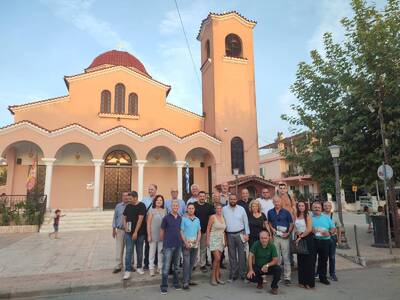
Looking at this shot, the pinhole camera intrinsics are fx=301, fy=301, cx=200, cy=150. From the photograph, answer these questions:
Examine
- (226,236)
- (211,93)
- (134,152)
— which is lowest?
(226,236)

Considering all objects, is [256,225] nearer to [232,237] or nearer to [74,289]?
[232,237]

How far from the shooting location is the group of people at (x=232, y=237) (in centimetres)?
572

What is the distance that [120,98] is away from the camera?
20.2 m

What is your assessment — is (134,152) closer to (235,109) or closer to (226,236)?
(235,109)

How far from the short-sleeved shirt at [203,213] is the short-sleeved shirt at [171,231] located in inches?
26.1

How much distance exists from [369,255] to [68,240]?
10.1m

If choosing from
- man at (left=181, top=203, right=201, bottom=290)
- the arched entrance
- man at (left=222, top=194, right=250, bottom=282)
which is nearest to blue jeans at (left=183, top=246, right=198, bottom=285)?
man at (left=181, top=203, right=201, bottom=290)

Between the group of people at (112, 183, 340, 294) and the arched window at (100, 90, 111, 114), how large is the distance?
14208 millimetres

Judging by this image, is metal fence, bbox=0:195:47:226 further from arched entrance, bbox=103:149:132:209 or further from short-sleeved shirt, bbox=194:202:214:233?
short-sleeved shirt, bbox=194:202:214:233

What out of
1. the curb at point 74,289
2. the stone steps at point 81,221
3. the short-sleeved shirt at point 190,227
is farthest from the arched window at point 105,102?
the short-sleeved shirt at point 190,227

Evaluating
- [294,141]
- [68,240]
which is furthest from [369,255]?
[68,240]

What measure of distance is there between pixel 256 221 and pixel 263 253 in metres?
0.84

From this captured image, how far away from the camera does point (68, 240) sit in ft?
37.2

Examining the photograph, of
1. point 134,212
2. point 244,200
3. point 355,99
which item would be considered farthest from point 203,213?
point 355,99
